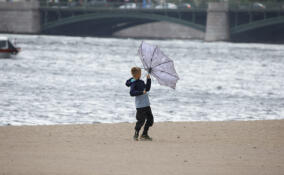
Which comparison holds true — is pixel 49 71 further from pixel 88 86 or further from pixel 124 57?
pixel 124 57

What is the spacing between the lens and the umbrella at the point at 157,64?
33.8 feet

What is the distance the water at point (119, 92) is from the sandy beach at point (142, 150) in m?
2.86

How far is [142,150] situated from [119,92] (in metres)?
15.2

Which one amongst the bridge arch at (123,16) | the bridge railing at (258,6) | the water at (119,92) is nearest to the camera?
the water at (119,92)

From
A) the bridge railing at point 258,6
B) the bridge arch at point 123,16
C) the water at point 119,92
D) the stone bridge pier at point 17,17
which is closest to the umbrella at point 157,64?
the water at point 119,92

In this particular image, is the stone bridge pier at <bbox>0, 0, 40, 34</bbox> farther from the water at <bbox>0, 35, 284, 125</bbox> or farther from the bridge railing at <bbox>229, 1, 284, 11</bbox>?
the water at <bbox>0, 35, 284, 125</bbox>

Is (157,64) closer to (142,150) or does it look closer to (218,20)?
(142,150)

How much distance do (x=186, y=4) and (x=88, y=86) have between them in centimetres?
4753

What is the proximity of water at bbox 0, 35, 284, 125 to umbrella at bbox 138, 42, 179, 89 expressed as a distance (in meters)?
4.63

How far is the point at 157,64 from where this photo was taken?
10.4 m

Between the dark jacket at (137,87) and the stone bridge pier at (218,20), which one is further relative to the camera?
the stone bridge pier at (218,20)

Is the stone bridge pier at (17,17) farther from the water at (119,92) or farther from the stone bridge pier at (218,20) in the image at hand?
the water at (119,92)

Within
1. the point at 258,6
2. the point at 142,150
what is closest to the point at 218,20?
the point at 258,6

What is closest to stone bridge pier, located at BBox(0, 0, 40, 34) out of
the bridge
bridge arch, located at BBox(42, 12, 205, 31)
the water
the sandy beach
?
the bridge
